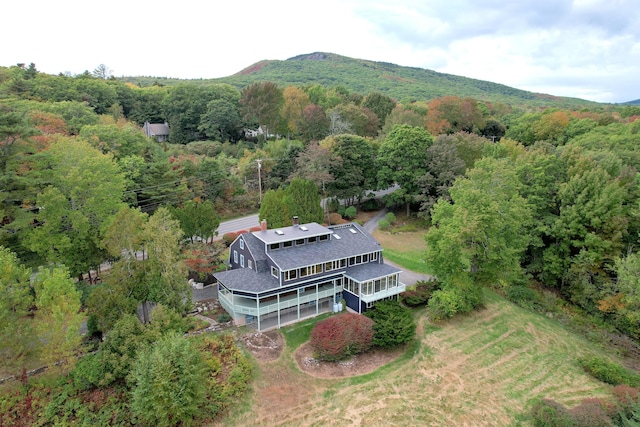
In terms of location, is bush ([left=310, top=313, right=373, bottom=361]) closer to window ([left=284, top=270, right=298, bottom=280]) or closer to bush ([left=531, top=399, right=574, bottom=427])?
window ([left=284, top=270, right=298, bottom=280])

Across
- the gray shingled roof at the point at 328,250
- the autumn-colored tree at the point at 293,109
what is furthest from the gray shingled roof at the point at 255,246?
the autumn-colored tree at the point at 293,109

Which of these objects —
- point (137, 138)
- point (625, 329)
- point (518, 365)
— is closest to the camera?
point (518, 365)

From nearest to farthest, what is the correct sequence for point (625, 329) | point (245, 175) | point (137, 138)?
point (625, 329)
point (137, 138)
point (245, 175)

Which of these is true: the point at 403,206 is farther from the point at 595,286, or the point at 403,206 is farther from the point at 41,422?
the point at 41,422

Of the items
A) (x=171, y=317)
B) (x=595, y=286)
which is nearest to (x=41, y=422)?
(x=171, y=317)

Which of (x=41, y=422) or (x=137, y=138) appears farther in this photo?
(x=137, y=138)

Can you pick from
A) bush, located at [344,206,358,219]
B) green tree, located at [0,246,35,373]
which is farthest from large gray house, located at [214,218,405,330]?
bush, located at [344,206,358,219]
